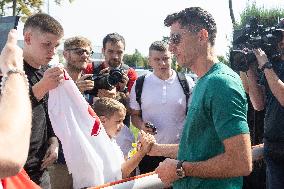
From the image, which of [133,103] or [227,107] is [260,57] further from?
[227,107]

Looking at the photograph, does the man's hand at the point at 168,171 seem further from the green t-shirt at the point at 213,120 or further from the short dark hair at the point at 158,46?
the short dark hair at the point at 158,46

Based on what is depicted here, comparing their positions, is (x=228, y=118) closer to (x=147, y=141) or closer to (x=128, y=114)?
(x=147, y=141)

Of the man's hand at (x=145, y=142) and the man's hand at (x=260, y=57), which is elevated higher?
the man's hand at (x=260, y=57)

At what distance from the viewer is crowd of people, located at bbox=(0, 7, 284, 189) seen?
1.42 m

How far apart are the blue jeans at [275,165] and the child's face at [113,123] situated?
1358mm

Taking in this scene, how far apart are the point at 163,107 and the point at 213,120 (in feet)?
7.43

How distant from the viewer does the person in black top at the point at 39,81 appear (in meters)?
3.16

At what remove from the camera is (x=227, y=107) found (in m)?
2.21

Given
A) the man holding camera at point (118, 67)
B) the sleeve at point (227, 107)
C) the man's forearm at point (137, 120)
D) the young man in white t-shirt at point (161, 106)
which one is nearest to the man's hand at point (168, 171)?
the sleeve at point (227, 107)

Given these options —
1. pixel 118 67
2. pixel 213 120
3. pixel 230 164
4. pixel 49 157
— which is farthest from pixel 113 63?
pixel 230 164

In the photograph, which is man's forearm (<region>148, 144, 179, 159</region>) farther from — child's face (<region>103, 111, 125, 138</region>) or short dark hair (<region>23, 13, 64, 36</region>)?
short dark hair (<region>23, 13, 64, 36</region>)

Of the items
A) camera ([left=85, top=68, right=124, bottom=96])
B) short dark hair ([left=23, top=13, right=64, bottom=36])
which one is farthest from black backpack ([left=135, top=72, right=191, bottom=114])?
short dark hair ([left=23, top=13, right=64, bottom=36])

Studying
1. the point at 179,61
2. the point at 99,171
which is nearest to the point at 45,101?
the point at 99,171

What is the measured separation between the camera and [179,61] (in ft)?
8.74
